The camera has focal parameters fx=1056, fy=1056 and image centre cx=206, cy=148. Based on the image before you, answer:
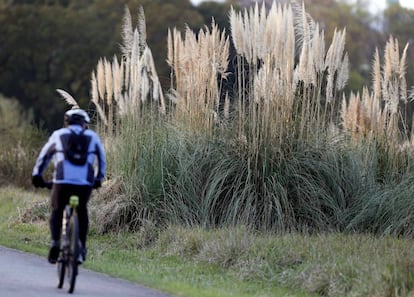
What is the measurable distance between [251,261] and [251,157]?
2978 mm

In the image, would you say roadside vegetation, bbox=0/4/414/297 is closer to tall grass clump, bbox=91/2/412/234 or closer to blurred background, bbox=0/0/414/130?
tall grass clump, bbox=91/2/412/234

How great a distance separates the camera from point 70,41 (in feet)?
146

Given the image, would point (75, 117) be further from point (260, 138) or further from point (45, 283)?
point (260, 138)

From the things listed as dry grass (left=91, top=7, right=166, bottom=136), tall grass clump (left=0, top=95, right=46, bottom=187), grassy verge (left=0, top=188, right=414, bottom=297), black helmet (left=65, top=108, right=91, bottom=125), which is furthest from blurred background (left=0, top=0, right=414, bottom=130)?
black helmet (left=65, top=108, right=91, bottom=125)

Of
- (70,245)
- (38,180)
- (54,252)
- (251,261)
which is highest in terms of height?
(38,180)

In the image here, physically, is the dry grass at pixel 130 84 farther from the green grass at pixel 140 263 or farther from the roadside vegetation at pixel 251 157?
the green grass at pixel 140 263

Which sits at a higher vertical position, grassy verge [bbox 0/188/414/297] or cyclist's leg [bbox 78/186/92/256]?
cyclist's leg [bbox 78/186/92/256]

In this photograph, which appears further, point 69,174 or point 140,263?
point 140,263

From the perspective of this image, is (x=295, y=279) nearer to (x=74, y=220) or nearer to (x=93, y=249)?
(x=74, y=220)

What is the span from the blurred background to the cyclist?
30.5m

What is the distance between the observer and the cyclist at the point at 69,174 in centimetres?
1075

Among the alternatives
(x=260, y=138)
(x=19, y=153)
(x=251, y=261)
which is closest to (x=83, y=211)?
(x=251, y=261)

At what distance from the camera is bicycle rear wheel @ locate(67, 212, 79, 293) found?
1052 centimetres

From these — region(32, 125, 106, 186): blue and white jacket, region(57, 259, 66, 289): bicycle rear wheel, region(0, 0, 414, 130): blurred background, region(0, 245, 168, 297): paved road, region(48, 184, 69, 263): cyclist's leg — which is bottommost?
region(0, 245, 168, 297): paved road
